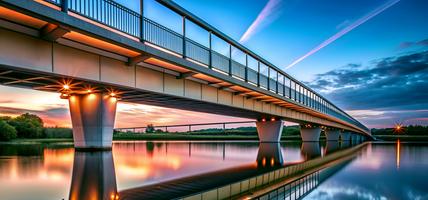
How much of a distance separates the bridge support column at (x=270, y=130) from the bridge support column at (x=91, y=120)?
33143 millimetres

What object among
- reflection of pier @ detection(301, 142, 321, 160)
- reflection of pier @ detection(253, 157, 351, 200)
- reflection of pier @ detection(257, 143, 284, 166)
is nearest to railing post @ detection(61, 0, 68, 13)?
reflection of pier @ detection(253, 157, 351, 200)

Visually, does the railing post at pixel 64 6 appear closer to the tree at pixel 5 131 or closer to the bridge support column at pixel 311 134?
the tree at pixel 5 131

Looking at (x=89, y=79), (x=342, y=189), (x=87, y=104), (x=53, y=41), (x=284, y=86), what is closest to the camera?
(x=342, y=189)

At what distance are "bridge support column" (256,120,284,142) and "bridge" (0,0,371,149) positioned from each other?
17.4m

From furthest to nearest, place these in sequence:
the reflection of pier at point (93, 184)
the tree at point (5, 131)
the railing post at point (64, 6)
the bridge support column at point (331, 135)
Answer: the bridge support column at point (331, 135) < the tree at point (5, 131) < the railing post at point (64, 6) < the reflection of pier at point (93, 184)

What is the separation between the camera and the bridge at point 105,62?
41.7 feet

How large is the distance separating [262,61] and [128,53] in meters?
17.7

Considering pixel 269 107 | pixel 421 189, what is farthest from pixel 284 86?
pixel 421 189

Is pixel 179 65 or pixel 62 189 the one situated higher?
pixel 179 65

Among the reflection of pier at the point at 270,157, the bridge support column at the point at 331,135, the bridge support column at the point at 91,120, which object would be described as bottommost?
the bridge support column at the point at 331,135

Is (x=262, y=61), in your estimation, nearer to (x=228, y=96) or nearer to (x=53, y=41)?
(x=228, y=96)

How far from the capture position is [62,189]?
32.7 ft

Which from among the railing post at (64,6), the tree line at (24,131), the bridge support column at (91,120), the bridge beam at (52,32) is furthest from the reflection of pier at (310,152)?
the tree line at (24,131)

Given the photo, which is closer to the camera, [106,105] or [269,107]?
[106,105]
